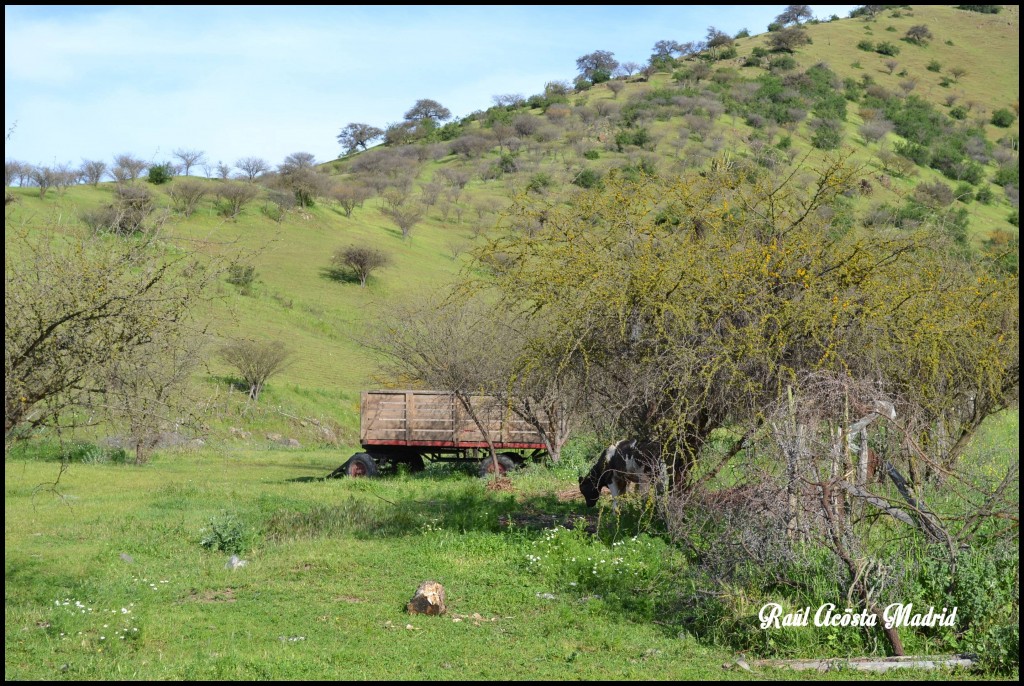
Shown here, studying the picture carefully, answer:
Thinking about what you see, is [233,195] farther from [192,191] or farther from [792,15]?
[792,15]

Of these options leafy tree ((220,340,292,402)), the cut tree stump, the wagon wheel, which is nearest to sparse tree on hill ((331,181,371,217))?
leafy tree ((220,340,292,402))

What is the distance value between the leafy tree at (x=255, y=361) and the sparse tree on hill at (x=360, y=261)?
15.0m

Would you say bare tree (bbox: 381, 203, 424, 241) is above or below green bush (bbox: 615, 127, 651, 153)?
below

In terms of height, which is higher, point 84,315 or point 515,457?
point 84,315

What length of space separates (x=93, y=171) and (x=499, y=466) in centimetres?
4556

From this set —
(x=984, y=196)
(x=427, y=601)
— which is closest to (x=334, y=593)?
(x=427, y=601)

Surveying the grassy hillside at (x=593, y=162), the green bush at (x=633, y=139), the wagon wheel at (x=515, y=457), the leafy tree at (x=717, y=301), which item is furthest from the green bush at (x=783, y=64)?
the leafy tree at (x=717, y=301)

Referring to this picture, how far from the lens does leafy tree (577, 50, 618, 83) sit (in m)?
135

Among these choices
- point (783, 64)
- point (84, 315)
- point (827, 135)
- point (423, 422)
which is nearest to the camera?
point (84, 315)

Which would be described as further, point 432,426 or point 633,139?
point 633,139

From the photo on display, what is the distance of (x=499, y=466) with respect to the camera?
2208cm

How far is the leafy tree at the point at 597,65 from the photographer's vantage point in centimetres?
13538

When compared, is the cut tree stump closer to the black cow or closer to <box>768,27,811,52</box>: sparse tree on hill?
the black cow

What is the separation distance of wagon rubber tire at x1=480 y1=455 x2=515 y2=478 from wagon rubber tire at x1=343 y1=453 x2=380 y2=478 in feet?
8.61
